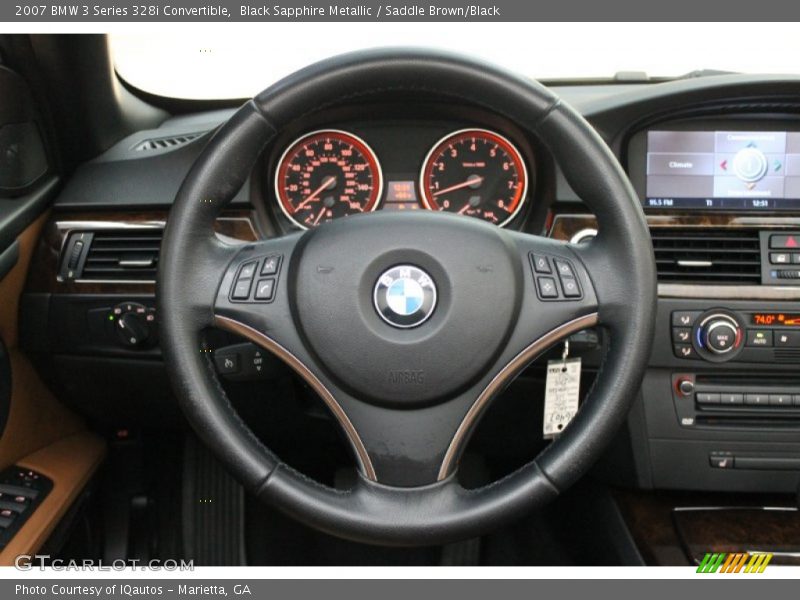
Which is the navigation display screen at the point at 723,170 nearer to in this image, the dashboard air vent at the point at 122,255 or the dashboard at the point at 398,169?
the dashboard at the point at 398,169

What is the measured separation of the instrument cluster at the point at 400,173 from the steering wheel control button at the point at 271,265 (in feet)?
1.47

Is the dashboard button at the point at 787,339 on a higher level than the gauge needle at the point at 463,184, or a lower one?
lower

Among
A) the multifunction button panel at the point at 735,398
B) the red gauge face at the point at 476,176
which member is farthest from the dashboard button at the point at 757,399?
the red gauge face at the point at 476,176

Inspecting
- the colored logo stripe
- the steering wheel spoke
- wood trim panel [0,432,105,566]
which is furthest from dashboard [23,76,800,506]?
the steering wheel spoke

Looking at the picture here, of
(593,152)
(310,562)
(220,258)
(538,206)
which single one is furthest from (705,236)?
(310,562)

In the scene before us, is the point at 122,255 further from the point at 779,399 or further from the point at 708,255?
the point at 779,399

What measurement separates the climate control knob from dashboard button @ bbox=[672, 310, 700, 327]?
0.02 meters

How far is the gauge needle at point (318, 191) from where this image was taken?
1.59m

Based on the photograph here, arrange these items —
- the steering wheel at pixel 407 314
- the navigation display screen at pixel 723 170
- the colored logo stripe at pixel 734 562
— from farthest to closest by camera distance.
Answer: the navigation display screen at pixel 723 170 < the colored logo stripe at pixel 734 562 < the steering wheel at pixel 407 314

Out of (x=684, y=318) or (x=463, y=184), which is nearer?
Answer: (x=684, y=318)

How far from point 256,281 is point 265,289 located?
2cm

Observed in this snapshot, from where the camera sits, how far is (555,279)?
3.67 ft

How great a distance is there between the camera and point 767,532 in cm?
152

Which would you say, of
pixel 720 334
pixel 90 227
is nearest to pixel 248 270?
pixel 90 227
